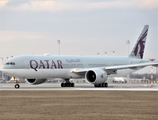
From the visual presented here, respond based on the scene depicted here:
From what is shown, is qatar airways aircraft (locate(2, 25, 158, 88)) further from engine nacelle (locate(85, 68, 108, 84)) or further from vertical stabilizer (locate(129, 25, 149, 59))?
vertical stabilizer (locate(129, 25, 149, 59))

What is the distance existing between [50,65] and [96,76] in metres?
5.63

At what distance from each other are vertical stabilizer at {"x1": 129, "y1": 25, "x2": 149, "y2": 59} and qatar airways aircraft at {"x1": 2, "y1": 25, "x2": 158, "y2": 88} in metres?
2.93

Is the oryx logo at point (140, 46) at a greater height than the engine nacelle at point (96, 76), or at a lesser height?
greater

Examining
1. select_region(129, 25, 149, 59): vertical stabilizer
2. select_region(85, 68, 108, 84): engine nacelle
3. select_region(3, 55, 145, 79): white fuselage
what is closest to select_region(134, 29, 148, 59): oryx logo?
Result: select_region(129, 25, 149, 59): vertical stabilizer

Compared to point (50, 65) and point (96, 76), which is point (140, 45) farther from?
point (50, 65)

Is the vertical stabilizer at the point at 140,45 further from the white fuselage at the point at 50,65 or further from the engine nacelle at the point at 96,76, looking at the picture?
the engine nacelle at the point at 96,76

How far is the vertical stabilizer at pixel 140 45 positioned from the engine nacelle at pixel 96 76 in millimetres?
13334

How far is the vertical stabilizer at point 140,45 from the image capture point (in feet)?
221

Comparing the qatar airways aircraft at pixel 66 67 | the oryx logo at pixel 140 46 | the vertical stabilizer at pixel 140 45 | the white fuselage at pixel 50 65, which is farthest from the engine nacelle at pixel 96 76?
the oryx logo at pixel 140 46

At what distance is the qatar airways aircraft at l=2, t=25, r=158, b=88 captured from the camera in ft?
172

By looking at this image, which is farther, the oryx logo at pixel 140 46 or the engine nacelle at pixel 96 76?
the oryx logo at pixel 140 46

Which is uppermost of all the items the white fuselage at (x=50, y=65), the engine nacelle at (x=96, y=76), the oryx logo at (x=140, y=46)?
the oryx logo at (x=140, y=46)

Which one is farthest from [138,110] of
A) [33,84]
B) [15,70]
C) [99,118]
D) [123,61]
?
[123,61]

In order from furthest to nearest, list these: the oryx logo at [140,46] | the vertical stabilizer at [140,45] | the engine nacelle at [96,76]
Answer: the oryx logo at [140,46] → the vertical stabilizer at [140,45] → the engine nacelle at [96,76]
